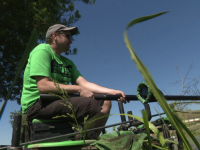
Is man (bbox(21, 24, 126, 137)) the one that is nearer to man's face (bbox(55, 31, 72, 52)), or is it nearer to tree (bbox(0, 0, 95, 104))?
man's face (bbox(55, 31, 72, 52))

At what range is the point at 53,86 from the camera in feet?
5.16

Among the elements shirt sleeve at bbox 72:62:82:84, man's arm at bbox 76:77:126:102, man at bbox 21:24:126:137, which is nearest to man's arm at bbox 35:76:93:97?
man at bbox 21:24:126:137

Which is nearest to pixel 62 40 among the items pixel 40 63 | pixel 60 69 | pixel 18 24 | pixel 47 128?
pixel 60 69

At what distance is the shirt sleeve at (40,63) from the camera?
1.67 meters

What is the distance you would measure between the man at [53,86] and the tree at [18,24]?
3832 millimetres

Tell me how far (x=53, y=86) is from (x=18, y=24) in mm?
5135

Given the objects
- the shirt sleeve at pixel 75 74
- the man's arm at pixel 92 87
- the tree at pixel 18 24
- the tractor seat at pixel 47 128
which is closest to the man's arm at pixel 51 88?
the tractor seat at pixel 47 128

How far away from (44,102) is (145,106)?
3.42 ft

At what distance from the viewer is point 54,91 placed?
1572 millimetres

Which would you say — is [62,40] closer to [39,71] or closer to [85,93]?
[39,71]

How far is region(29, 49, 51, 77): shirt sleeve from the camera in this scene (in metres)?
1.67

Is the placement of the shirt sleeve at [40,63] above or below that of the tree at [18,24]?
below

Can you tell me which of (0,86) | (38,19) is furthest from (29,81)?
(0,86)

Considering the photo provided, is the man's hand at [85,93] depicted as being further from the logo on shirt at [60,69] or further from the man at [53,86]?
the logo on shirt at [60,69]
